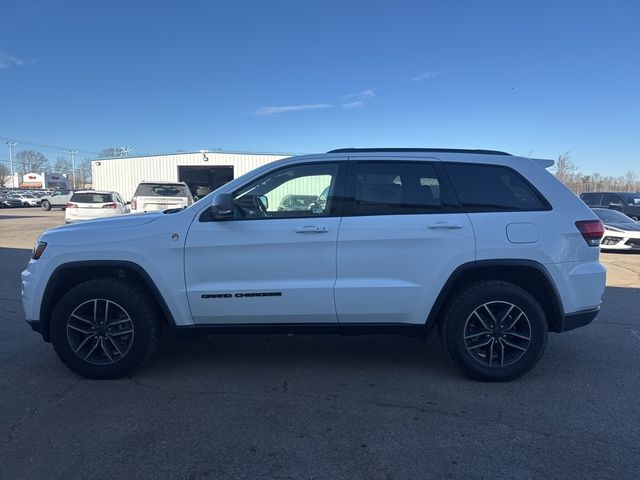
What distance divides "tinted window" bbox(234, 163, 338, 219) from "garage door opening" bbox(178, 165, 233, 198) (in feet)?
87.2

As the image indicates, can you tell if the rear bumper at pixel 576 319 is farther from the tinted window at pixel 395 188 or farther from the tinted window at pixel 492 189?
the tinted window at pixel 395 188

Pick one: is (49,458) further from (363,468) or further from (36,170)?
(36,170)

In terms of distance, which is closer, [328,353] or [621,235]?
[328,353]

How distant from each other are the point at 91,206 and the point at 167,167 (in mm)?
15718

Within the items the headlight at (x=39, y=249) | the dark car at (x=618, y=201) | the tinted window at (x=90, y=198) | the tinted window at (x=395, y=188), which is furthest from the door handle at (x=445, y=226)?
the dark car at (x=618, y=201)

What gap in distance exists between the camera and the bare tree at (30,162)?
11525 centimetres

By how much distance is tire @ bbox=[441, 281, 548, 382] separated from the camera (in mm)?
3961

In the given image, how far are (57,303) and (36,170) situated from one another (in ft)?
434

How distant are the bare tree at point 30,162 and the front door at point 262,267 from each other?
13144cm

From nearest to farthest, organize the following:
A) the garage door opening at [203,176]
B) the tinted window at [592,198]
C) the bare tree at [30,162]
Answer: the tinted window at [592,198] < the garage door opening at [203,176] < the bare tree at [30,162]

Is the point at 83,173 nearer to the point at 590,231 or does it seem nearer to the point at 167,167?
the point at 167,167

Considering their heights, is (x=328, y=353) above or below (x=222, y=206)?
below

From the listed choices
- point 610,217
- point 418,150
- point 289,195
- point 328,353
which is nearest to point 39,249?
point 289,195

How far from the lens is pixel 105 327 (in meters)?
4.03
